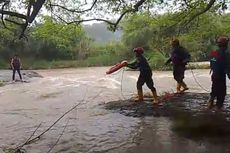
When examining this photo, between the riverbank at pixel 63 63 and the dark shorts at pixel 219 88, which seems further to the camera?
the riverbank at pixel 63 63

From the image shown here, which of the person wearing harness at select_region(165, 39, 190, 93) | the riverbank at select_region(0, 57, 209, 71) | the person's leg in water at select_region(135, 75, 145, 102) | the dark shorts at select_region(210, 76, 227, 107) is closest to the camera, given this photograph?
the dark shorts at select_region(210, 76, 227, 107)

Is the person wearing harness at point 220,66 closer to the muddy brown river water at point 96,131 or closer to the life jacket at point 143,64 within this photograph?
the muddy brown river water at point 96,131

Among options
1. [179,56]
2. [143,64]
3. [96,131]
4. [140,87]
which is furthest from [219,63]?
[96,131]

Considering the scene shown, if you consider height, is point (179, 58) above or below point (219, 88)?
above

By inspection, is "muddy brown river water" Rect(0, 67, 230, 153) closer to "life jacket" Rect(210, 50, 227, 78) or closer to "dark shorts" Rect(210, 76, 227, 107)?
"dark shorts" Rect(210, 76, 227, 107)

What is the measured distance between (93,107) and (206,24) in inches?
206

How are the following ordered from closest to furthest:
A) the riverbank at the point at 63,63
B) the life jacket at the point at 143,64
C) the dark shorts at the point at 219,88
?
the dark shorts at the point at 219,88, the life jacket at the point at 143,64, the riverbank at the point at 63,63

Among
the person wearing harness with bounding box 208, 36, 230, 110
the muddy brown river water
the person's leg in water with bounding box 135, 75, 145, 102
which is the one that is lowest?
the muddy brown river water

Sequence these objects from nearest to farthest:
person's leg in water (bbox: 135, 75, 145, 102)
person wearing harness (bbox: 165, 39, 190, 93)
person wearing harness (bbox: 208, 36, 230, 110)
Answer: person wearing harness (bbox: 208, 36, 230, 110) → person's leg in water (bbox: 135, 75, 145, 102) → person wearing harness (bbox: 165, 39, 190, 93)

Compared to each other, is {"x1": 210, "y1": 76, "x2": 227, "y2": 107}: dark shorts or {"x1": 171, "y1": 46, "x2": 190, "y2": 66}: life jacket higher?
{"x1": 171, "y1": 46, "x2": 190, "y2": 66}: life jacket

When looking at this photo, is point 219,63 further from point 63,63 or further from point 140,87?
point 63,63

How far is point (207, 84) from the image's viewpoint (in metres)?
21.5

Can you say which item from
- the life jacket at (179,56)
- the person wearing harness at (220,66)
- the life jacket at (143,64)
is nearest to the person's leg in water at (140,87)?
the life jacket at (143,64)

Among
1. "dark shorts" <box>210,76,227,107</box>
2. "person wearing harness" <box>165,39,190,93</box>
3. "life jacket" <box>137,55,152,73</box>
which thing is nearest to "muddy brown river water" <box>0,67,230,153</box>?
"dark shorts" <box>210,76,227,107</box>
